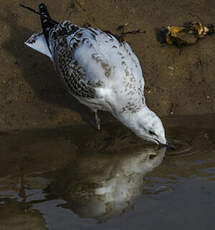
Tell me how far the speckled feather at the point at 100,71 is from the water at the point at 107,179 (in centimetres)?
53

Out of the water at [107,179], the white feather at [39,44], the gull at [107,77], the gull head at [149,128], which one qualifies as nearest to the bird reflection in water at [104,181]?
the water at [107,179]

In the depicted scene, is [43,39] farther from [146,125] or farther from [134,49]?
[146,125]

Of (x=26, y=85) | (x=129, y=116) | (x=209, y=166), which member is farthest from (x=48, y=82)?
(x=209, y=166)

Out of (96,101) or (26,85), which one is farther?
(26,85)

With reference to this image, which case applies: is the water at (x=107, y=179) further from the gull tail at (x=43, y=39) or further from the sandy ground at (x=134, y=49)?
the gull tail at (x=43, y=39)

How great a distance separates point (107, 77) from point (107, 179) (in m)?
1.22

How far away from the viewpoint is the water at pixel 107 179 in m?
4.41

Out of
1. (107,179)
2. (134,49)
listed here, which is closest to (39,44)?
(134,49)

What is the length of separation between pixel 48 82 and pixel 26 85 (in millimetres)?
302

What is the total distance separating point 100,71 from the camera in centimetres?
567

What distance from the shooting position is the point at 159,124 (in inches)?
227

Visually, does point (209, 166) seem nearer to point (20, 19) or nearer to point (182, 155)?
point (182, 155)

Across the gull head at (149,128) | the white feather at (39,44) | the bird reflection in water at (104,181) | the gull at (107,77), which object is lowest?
the bird reflection in water at (104,181)

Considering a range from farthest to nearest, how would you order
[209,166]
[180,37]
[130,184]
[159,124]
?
[180,37] → [159,124] → [209,166] → [130,184]
